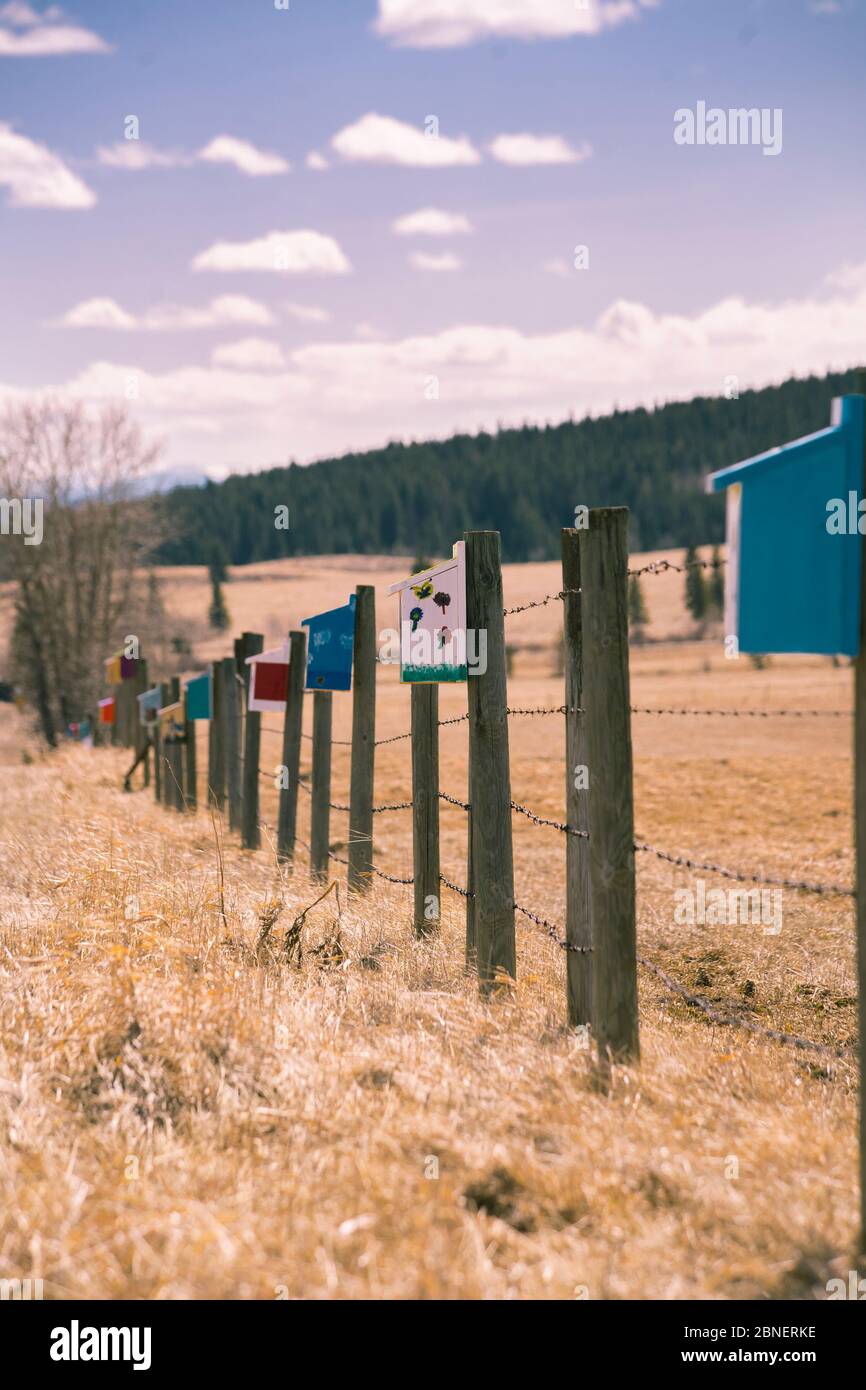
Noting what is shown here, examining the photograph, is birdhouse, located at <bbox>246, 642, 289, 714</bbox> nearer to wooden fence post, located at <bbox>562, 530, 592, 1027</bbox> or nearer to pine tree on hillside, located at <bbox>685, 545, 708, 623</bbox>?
wooden fence post, located at <bbox>562, 530, 592, 1027</bbox>

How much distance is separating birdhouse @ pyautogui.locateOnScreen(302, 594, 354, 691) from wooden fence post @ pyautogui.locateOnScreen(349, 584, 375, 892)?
8 cm

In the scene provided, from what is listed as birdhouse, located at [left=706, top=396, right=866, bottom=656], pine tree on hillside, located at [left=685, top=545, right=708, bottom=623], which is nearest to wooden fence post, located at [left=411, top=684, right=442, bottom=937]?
birdhouse, located at [left=706, top=396, right=866, bottom=656]

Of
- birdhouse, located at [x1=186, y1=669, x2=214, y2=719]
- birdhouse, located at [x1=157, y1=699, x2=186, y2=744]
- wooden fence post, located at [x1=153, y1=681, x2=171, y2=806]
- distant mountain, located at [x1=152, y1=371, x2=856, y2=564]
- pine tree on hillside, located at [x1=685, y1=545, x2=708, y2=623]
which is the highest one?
distant mountain, located at [x1=152, y1=371, x2=856, y2=564]

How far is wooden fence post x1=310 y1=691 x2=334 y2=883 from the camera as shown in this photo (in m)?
8.65

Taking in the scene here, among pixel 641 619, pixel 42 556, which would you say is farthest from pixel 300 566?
pixel 42 556

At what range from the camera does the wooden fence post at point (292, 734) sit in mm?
9750

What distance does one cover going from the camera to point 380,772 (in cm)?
1845

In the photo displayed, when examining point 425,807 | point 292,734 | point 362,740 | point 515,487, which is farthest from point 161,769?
point 515,487

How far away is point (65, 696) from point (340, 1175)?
38.5m

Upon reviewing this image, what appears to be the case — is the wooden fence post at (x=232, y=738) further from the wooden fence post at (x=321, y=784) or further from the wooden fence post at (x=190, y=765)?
the wooden fence post at (x=321, y=784)

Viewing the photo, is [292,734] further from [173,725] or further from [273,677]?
[173,725]

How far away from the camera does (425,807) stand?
6.70 meters

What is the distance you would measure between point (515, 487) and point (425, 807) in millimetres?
125892

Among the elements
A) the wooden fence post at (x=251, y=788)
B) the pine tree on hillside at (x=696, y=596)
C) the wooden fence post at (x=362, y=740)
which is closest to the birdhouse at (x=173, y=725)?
the wooden fence post at (x=251, y=788)
